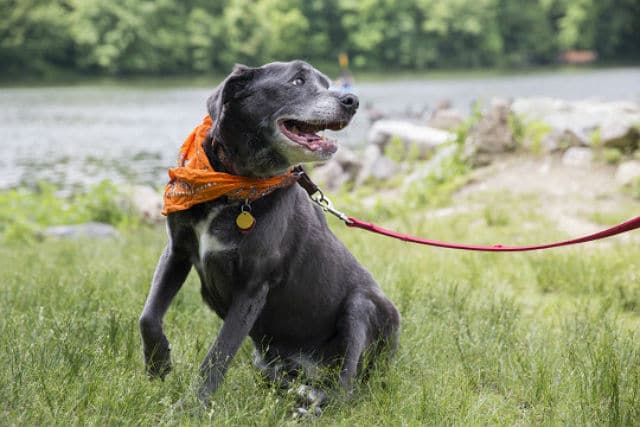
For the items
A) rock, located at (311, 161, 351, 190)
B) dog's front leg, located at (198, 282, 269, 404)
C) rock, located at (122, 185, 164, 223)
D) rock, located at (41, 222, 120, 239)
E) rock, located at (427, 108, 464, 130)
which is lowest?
rock, located at (427, 108, 464, 130)

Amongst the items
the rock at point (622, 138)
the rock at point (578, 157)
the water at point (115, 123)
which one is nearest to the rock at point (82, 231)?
the water at point (115, 123)

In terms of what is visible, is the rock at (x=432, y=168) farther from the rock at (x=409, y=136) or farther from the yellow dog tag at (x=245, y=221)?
the yellow dog tag at (x=245, y=221)

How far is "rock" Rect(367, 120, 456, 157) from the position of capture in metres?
14.6

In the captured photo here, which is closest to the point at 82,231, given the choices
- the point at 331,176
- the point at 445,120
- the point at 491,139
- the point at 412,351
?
the point at 331,176

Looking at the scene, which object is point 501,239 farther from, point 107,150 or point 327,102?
point 107,150

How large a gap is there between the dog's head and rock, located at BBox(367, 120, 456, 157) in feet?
34.1

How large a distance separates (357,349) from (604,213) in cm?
563

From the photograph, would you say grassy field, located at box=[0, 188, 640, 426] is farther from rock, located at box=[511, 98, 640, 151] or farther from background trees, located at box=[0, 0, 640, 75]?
background trees, located at box=[0, 0, 640, 75]

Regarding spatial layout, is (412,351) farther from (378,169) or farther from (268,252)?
(378,169)

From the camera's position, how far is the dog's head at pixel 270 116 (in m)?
3.08

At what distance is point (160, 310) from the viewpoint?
3.14 m

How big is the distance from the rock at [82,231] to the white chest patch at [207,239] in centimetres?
655

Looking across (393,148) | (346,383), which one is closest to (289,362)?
(346,383)

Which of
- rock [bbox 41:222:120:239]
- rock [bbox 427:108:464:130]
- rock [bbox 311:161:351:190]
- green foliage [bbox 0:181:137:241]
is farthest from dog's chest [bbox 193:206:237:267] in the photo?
rock [bbox 427:108:464:130]
